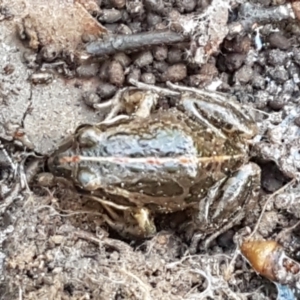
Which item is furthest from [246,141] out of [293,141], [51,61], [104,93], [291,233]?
[51,61]

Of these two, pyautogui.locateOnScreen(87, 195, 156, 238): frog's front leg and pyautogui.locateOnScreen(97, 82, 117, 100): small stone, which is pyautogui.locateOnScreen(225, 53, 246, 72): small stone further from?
pyautogui.locateOnScreen(87, 195, 156, 238): frog's front leg

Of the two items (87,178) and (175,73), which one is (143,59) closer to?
(175,73)

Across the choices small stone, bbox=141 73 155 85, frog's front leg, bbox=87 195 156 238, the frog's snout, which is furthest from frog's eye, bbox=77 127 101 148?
small stone, bbox=141 73 155 85

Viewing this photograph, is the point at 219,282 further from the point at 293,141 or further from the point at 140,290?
the point at 293,141

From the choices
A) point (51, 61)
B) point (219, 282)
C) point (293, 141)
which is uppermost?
point (51, 61)

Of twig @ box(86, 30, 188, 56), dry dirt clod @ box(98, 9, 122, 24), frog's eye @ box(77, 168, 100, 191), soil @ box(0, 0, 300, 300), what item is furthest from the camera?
dry dirt clod @ box(98, 9, 122, 24)

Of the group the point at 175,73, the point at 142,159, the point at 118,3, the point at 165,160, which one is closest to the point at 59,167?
the point at 142,159

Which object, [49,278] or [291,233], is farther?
[291,233]
